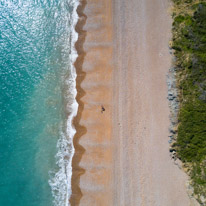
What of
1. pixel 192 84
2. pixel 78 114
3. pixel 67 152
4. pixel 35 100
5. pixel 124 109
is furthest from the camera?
pixel 35 100

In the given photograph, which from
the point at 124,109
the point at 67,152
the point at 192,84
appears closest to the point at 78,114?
the point at 67,152

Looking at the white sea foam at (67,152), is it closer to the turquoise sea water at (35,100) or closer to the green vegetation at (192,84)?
the turquoise sea water at (35,100)

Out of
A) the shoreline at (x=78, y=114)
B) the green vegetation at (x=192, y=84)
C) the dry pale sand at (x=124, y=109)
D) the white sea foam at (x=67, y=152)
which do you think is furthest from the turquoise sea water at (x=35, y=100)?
the green vegetation at (x=192, y=84)

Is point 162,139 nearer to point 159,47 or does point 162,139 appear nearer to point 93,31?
point 159,47

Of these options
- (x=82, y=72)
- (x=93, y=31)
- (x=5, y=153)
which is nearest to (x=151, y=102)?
(x=82, y=72)

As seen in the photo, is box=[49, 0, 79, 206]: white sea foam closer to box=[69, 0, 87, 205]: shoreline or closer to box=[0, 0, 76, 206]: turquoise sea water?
box=[0, 0, 76, 206]: turquoise sea water

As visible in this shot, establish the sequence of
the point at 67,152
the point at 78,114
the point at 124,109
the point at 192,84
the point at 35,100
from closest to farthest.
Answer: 1. the point at 192,84
2. the point at 124,109
3. the point at 67,152
4. the point at 78,114
5. the point at 35,100

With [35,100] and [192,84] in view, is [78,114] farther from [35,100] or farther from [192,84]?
[192,84]
